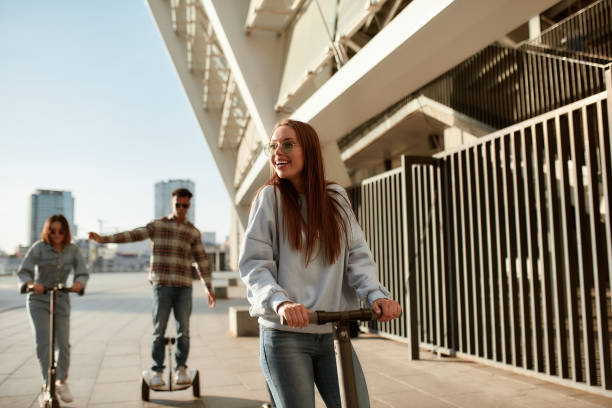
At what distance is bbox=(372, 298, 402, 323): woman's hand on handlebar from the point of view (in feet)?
6.35

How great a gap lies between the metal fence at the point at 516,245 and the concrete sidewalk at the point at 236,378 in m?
0.37

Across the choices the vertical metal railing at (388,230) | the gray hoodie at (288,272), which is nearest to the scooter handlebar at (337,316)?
the gray hoodie at (288,272)

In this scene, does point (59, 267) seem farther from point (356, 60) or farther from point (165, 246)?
point (356, 60)

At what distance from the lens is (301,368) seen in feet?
6.47

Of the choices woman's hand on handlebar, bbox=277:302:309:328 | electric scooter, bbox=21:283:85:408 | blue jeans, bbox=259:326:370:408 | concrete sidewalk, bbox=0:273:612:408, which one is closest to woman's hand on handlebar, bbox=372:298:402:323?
blue jeans, bbox=259:326:370:408

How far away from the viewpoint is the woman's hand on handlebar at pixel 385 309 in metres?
1.94

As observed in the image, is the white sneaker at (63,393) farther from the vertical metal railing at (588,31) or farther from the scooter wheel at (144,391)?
the vertical metal railing at (588,31)

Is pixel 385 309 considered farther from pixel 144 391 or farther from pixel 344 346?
pixel 144 391

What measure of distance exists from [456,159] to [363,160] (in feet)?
43.7

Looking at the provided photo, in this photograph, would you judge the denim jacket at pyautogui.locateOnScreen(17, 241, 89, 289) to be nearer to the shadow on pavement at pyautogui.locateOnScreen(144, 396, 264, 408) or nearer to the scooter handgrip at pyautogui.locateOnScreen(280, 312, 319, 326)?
the shadow on pavement at pyautogui.locateOnScreen(144, 396, 264, 408)

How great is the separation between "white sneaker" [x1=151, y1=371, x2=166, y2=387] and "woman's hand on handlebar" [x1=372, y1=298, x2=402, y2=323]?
366 cm

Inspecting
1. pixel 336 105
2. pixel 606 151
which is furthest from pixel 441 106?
pixel 606 151

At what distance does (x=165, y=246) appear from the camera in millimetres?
5254

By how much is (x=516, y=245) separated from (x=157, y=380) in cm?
436
